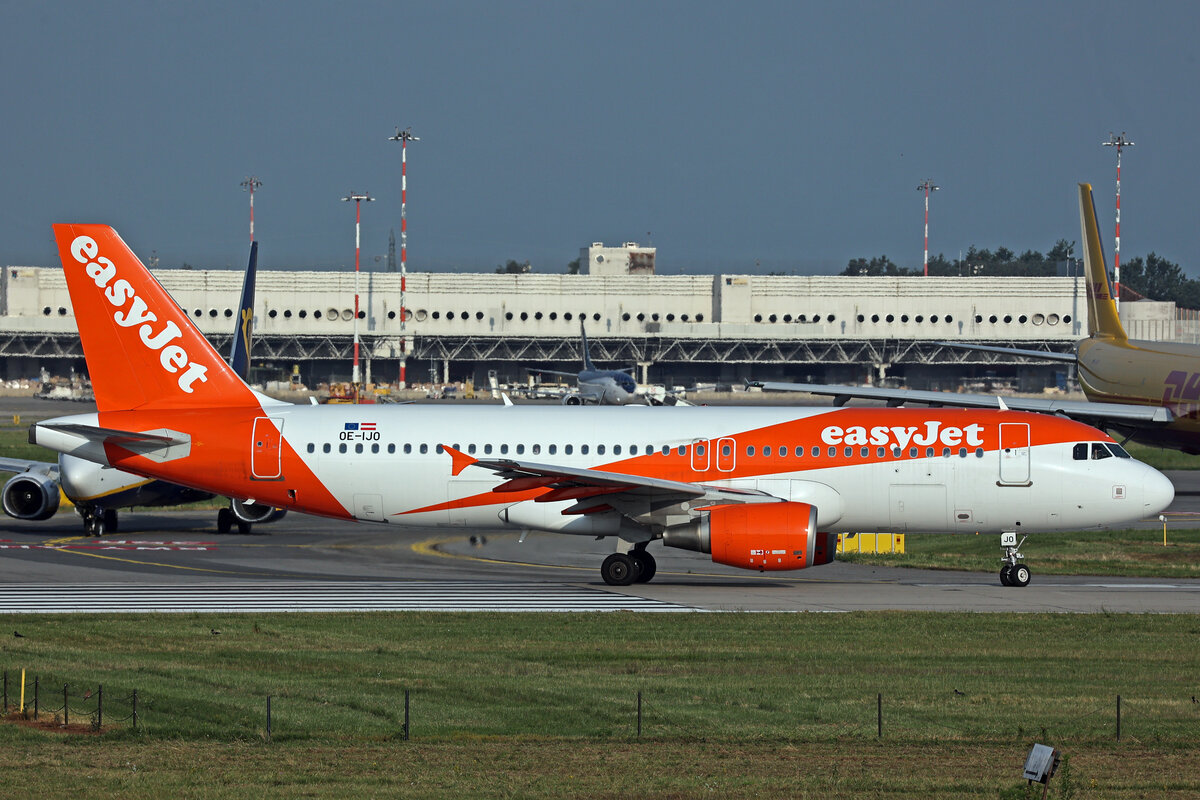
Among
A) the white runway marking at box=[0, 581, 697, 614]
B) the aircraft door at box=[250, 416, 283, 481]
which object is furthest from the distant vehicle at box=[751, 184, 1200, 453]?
the aircraft door at box=[250, 416, 283, 481]

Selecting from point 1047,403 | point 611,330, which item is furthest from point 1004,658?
point 611,330

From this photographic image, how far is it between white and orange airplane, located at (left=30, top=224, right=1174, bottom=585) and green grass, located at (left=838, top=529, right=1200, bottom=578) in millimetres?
4556

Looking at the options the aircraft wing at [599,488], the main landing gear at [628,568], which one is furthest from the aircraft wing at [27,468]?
the main landing gear at [628,568]

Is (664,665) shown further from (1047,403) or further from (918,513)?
(1047,403)

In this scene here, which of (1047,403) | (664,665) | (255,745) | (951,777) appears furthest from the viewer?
(1047,403)

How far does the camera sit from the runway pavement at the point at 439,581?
29.8 metres

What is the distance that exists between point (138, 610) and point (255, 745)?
13100 millimetres

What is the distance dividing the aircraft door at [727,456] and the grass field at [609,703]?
572cm

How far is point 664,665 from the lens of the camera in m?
22.2

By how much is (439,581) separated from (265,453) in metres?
5.19

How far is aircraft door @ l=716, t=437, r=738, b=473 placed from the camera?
107 feet

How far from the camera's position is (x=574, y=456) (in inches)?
1305

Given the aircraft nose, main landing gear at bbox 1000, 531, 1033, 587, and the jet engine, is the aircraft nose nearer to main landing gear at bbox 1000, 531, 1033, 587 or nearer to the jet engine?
main landing gear at bbox 1000, 531, 1033, 587

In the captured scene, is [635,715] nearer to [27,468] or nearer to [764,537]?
[764,537]
